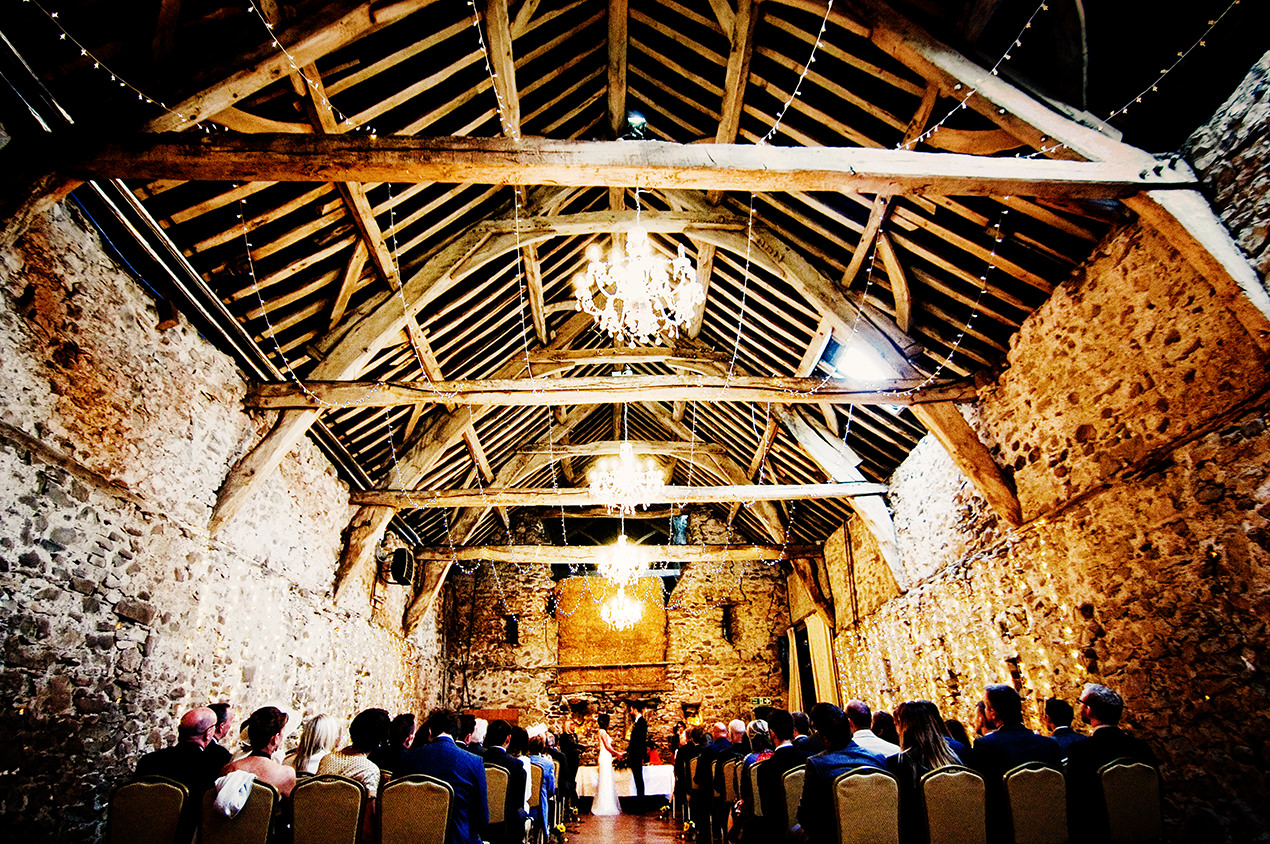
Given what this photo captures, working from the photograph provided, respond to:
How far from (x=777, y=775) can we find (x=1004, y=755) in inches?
46.1

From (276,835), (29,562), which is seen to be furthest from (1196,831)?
(29,562)

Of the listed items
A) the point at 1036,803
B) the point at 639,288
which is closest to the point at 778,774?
the point at 1036,803

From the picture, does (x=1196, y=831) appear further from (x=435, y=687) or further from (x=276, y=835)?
(x=435, y=687)

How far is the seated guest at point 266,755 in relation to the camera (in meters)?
2.83

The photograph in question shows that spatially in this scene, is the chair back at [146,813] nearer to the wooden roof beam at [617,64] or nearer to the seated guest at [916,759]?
the seated guest at [916,759]

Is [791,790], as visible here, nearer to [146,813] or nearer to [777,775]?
[777,775]

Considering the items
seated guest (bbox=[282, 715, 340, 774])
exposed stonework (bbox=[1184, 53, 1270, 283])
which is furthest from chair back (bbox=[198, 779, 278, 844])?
exposed stonework (bbox=[1184, 53, 1270, 283])

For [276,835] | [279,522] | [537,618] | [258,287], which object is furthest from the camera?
[537,618]

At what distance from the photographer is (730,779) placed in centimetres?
492

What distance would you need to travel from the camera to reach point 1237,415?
342 cm

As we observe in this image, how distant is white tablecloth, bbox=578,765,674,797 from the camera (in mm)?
8883

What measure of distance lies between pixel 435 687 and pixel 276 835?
30.4 ft

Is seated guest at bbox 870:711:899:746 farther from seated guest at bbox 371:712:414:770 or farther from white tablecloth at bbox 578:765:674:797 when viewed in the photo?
white tablecloth at bbox 578:765:674:797

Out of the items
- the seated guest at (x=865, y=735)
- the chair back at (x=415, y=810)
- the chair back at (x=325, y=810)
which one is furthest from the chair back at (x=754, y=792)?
the chair back at (x=325, y=810)
